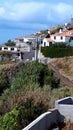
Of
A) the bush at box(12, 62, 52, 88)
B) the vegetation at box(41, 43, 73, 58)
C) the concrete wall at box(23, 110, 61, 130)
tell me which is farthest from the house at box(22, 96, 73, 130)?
the vegetation at box(41, 43, 73, 58)

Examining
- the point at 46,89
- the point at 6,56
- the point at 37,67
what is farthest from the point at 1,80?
the point at 6,56

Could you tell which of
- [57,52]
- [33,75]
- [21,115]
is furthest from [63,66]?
[21,115]

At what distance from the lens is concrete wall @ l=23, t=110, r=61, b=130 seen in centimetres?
1256

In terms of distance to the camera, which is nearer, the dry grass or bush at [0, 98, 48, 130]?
bush at [0, 98, 48, 130]

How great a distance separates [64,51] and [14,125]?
46.1 m

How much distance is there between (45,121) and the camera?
14188mm

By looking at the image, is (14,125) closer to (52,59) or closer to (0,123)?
(0,123)

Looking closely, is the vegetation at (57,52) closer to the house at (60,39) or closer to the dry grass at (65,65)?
the dry grass at (65,65)

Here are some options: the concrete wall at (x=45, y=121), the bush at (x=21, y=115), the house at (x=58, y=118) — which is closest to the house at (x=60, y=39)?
the bush at (x=21, y=115)

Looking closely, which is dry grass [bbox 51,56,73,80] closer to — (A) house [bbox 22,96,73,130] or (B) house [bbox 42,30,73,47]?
(B) house [bbox 42,30,73,47]

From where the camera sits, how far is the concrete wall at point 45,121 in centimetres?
1256

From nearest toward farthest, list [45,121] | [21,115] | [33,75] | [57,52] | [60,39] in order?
1. [45,121]
2. [21,115]
3. [33,75]
4. [57,52]
5. [60,39]

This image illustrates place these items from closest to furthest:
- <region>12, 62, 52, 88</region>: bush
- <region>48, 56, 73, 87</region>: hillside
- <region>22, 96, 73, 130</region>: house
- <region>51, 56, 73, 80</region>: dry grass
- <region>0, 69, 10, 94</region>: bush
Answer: <region>22, 96, 73, 130</region>: house → <region>12, 62, 52, 88</region>: bush → <region>0, 69, 10, 94</region>: bush → <region>48, 56, 73, 87</region>: hillside → <region>51, 56, 73, 80</region>: dry grass

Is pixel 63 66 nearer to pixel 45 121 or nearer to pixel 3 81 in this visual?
pixel 3 81
